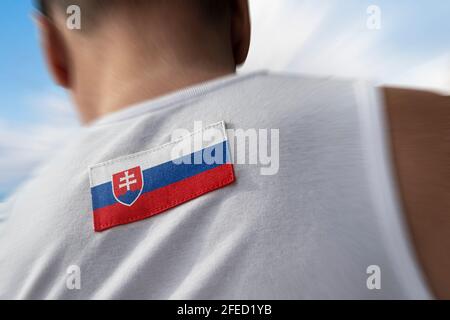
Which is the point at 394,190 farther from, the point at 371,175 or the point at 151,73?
the point at 151,73

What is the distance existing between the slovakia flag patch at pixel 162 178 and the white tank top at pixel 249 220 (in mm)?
11

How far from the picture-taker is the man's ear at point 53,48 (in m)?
0.86

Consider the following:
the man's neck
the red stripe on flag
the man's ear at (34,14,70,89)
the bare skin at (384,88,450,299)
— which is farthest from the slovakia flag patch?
the man's ear at (34,14,70,89)

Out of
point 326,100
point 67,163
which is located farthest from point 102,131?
point 326,100

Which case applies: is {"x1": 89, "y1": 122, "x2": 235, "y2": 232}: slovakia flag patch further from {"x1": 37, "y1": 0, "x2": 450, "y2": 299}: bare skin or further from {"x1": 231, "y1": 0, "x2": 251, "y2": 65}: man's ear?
{"x1": 231, "y1": 0, "x2": 251, "y2": 65}: man's ear

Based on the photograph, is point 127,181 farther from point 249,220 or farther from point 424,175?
point 424,175

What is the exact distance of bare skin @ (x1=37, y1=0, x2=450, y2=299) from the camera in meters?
0.55

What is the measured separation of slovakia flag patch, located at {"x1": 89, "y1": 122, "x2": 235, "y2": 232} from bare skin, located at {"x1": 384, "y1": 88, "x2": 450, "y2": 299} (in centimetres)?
21

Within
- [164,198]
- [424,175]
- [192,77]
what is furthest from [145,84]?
[424,175]

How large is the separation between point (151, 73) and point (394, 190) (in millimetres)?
386

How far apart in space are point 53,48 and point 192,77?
1.11ft

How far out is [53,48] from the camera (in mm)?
870
